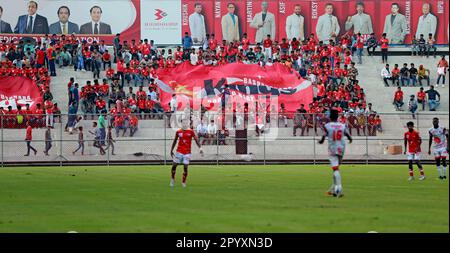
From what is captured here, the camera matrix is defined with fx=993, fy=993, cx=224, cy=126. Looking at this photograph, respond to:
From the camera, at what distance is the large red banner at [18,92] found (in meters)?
49.9

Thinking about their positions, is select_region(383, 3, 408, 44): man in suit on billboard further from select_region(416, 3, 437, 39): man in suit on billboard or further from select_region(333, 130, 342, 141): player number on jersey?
select_region(333, 130, 342, 141): player number on jersey

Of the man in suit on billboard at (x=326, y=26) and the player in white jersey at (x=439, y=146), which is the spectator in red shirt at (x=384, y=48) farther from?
the player in white jersey at (x=439, y=146)

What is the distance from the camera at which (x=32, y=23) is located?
60156mm

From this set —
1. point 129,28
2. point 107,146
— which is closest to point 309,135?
point 107,146

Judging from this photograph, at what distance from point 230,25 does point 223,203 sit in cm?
Answer: 4094

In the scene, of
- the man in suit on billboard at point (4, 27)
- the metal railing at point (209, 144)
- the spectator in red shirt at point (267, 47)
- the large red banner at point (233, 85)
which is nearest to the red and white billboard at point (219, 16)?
the man in suit on billboard at point (4, 27)

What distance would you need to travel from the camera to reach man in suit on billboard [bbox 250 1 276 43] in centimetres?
6222

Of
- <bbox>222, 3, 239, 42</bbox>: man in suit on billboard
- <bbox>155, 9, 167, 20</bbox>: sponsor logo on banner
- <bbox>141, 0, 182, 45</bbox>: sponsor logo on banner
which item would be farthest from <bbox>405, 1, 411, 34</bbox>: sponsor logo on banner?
<bbox>155, 9, 167, 20</bbox>: sponsor logo on banner

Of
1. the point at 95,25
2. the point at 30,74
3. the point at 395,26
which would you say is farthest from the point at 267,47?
the point at 30,74

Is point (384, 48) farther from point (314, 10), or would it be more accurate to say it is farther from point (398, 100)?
point (314, 10)

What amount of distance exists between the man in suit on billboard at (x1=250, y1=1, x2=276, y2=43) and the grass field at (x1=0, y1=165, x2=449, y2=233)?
92.5 ft

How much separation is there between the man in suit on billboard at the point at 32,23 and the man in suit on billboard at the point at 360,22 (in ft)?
61.1

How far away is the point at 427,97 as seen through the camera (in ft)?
169
